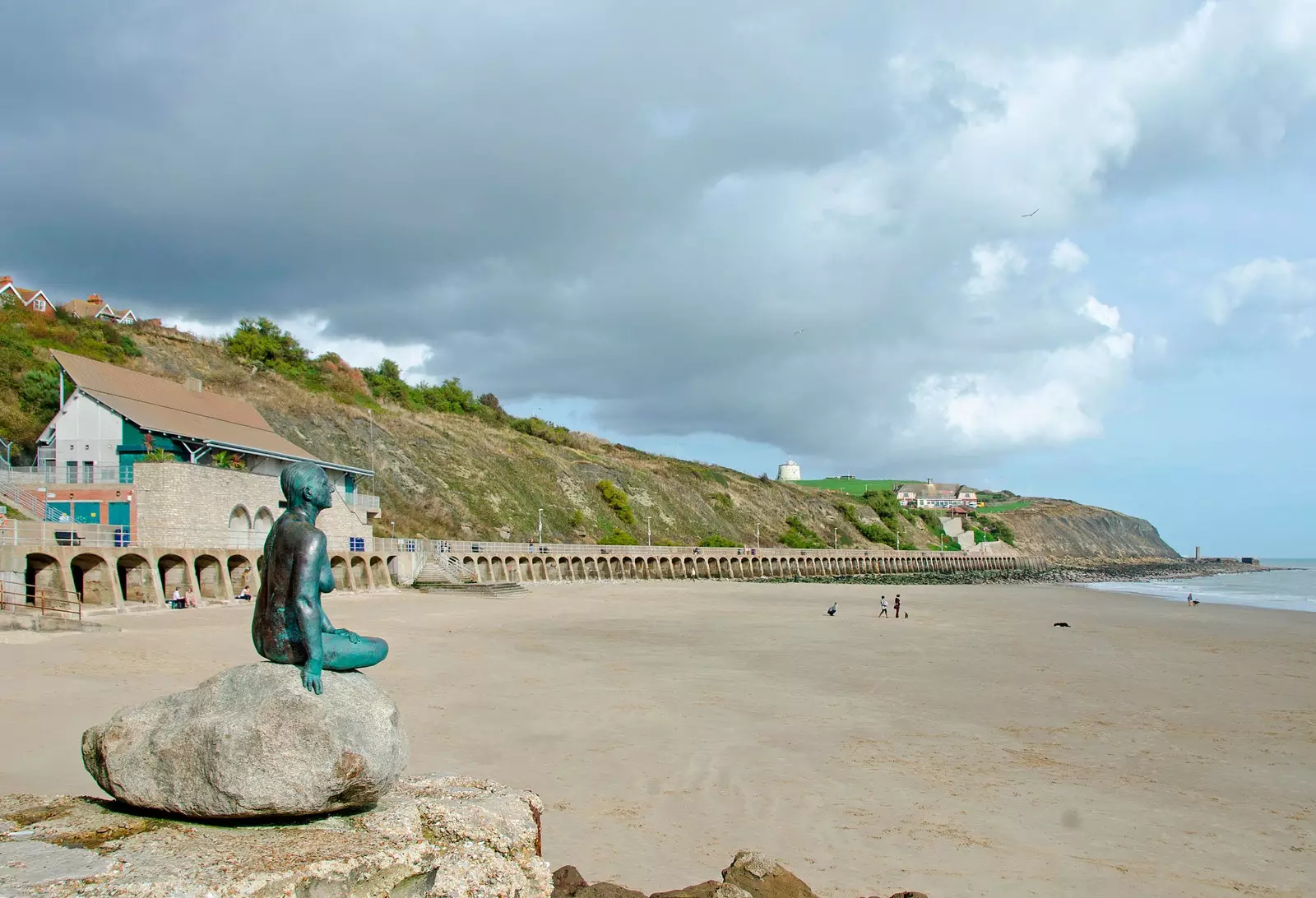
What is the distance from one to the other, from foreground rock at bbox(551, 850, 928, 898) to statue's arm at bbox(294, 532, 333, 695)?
241 cm

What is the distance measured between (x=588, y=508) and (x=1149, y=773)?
8239cm

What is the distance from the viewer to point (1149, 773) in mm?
12195

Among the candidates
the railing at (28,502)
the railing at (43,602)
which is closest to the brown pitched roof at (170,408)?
the railing at (28,502)

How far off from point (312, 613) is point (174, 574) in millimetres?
32723

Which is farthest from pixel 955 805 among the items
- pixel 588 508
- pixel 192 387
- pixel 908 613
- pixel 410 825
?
pixel 588 508

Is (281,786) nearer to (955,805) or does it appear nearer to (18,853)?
(18,853)

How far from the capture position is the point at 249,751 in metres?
5.52

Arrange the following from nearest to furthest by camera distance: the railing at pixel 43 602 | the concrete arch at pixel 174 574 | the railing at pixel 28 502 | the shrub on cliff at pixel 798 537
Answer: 1. the railing at pixel 43 602
2. the concrete arch at pixel 174 574
3. the railing at pixel 28 502
4. the shrub on cliff at pixel 798 537

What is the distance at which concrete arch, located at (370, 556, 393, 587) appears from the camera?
46584 mm

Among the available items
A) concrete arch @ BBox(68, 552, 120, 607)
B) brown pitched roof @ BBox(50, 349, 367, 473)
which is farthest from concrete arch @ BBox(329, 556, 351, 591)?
concrete arch @ BBox(68, 552, 120, 607)

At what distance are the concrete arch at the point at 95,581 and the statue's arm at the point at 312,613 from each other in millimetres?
28161

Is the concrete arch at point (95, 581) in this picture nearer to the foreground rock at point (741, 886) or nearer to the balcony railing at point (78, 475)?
the balcony railing at point (78, 475)

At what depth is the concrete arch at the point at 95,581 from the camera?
29344 mm

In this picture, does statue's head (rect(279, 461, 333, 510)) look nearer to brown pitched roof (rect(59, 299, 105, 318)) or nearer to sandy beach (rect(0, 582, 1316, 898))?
sandy beach (rect(0, 582, 1316, 898))
